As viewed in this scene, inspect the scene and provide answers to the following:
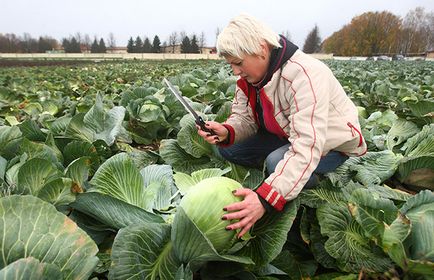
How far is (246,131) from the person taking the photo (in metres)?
2.68

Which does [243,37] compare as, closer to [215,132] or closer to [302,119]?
[302,119]

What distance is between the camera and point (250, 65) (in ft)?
6.35

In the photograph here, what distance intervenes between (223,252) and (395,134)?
2.14m

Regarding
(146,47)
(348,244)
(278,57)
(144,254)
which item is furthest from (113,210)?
(146,47)

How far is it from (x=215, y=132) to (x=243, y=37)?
0.86 metres

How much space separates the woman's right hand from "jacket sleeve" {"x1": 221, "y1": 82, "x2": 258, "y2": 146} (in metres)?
0.05

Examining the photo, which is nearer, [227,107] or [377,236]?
[377,236]

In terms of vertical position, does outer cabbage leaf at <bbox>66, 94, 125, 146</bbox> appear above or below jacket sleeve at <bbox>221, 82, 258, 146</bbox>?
below

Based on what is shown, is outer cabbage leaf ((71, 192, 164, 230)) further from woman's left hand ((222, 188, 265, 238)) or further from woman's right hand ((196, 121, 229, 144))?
woman's right hand ((196, 121, 229, 144))

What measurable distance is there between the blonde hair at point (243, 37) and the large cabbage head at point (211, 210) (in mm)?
723

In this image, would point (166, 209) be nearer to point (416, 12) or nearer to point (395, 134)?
point (395, 134)

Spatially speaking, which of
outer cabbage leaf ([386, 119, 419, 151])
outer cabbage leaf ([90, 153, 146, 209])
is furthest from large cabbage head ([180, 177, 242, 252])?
outer cabbage leaf ([386, 119, 419, 151])

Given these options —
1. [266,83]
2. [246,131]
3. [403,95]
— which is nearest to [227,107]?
[246,131]

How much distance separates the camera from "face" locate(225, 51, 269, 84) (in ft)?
6.28
